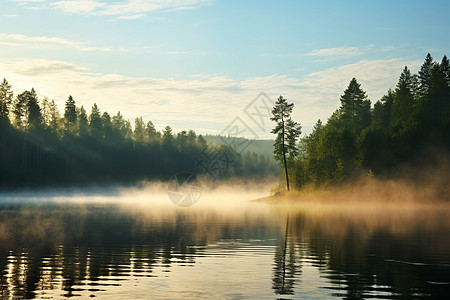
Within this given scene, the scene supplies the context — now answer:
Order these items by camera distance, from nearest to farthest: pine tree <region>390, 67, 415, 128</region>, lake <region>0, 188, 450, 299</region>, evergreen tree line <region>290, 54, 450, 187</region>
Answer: lake <region>0, 188, 450, 299</region>
evergreen tree line <region>290, 54, 450, 187</region>
pine tree <region>390, 67, 415, 128</region>

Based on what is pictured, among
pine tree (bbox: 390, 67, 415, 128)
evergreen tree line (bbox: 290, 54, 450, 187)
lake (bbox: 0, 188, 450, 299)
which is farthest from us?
pine tree (bbox: 390, 67, 415, 128)

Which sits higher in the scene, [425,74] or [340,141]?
[425,74]

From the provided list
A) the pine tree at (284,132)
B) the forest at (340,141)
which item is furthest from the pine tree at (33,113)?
the pine tree at (284,132)

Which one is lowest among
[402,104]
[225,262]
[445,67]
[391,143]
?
[225,262]

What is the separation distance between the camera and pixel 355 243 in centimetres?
3672

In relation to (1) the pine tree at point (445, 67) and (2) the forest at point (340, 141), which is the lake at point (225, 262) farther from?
(1) the pine tree at point (445, 67)

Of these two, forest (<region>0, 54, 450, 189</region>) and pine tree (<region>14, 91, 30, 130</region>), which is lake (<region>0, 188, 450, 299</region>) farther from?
pine tree (<region>14, 91, 30, 130</region>)

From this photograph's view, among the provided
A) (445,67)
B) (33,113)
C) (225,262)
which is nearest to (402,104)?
(445,67)

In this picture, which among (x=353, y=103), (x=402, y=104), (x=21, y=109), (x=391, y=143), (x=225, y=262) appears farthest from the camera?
(x=21, y=109)

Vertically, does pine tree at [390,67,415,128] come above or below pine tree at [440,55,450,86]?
below

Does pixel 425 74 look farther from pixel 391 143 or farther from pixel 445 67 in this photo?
pixel 391 143

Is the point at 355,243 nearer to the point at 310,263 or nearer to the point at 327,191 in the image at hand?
the point at 310,263

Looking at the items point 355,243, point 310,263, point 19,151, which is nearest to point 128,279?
point 310,263

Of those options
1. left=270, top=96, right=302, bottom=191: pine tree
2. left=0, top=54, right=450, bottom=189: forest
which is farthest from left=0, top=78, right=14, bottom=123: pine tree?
left=270, top=96, right=302, bottom=191: pine tree
